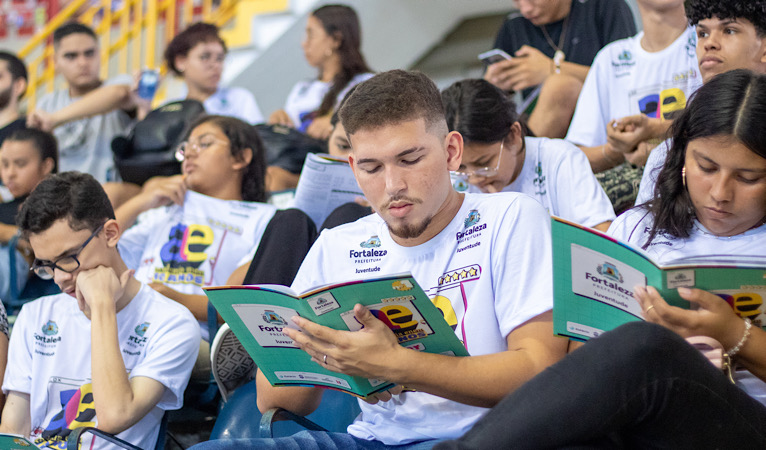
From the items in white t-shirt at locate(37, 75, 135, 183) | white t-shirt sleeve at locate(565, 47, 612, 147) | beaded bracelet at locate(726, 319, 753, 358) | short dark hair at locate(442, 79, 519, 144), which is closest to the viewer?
beaded bracelet at locate(726, 319, 753, 358)

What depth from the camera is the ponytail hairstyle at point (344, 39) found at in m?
4.07

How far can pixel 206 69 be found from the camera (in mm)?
4406

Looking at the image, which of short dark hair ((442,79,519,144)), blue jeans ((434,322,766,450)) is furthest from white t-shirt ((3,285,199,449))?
blue jeans ((434,322,766,450))

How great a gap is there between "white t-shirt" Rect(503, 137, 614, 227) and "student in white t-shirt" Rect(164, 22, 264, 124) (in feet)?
7.32

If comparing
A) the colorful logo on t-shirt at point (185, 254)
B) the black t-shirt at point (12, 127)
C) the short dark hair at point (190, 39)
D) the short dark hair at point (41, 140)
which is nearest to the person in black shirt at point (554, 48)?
the colorful logo on t-shirt at point (185, 254)

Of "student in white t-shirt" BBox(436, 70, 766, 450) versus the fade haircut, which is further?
the fade haircut

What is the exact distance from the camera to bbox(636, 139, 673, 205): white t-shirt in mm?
2078

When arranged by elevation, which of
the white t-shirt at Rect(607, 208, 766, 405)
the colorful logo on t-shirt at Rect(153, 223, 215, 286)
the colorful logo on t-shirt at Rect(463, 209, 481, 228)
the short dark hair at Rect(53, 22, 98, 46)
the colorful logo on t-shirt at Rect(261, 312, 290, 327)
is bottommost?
the colorful logo on t-shirt at Rect(153, 223, 215, 286)

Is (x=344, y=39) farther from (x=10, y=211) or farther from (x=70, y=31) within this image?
(x=10, y=211)

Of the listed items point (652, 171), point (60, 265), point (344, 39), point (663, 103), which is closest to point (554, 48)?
point (663, 103)

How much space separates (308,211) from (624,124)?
106cm

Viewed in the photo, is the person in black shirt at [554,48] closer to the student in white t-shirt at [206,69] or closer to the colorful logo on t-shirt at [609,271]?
the student in white t-shirt at [206,69]

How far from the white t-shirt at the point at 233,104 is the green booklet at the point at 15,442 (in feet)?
8.90

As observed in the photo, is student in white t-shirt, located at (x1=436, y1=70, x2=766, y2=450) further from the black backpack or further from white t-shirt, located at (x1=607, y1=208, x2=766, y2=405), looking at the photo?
the black backpack
